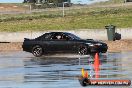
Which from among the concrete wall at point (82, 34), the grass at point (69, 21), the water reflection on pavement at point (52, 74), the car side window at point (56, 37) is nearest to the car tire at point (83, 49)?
the car side window at point (56, 37)

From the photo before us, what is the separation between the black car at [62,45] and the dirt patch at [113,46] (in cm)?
545

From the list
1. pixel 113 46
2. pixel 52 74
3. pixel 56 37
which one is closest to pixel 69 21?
pixel 113 46

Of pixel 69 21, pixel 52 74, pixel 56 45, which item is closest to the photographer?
pixel 52 74

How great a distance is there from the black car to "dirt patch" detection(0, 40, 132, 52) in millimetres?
5450

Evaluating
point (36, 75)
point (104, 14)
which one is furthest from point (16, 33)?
point (36, 75)

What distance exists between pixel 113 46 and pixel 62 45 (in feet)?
23.1

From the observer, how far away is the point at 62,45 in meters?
35.0

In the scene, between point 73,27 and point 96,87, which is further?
point 73,27

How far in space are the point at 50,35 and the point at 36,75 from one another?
13334 mm

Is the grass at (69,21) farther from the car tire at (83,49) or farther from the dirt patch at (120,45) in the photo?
the car tire at (83,49)

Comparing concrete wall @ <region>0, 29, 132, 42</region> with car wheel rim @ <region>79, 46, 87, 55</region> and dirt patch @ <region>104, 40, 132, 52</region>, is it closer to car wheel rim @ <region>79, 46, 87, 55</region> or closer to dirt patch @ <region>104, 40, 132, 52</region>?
dirt patch @ <region>104, 40, 132, 52</region>

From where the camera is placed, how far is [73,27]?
170 feet

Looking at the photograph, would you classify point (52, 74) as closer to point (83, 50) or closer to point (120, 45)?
point (83, 50)

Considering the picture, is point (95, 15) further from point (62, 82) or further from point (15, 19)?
point (62, 82)
